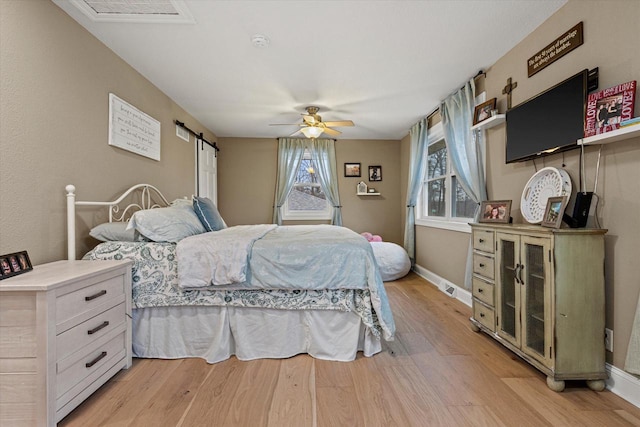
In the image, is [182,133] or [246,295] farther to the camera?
[182,133]

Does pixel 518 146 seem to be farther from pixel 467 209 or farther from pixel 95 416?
pixel 95 416

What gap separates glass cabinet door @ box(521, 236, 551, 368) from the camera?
1.67m

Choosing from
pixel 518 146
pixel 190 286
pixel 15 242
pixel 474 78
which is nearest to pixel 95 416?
pixel 190 286

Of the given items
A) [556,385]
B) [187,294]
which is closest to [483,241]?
[556,385]

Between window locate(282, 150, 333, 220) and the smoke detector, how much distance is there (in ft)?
10.6

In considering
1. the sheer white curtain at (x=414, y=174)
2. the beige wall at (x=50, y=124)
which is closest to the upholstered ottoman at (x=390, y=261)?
the sheer white curtain at (x=414, y=174)

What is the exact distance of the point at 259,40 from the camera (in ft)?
7.46

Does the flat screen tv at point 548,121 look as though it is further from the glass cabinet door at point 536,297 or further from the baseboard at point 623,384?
the baseboard at point 623,384

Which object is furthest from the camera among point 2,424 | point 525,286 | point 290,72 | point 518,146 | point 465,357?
point 290,72

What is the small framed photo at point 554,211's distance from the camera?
1686 millimetres

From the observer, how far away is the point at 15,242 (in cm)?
166

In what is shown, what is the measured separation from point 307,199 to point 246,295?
3.70 meters

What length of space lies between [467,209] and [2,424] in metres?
4.03

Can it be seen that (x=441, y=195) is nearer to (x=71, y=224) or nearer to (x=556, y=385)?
(x=556, y=385)
